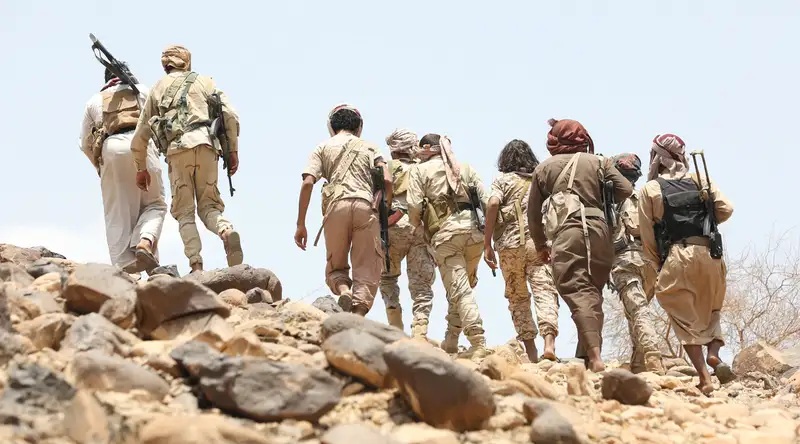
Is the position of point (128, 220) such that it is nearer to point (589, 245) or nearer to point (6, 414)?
point (589, 245)

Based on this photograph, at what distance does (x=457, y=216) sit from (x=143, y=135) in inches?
105

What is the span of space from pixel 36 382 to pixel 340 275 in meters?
4.63

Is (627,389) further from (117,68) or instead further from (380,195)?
(117,68)

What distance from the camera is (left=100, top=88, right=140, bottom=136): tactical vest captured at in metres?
9.29

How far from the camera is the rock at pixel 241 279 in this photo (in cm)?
729

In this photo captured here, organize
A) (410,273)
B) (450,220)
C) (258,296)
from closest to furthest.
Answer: (258,296) < (450,220) < (410,273)

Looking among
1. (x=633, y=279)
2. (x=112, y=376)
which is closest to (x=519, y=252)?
(x=633, y=279)

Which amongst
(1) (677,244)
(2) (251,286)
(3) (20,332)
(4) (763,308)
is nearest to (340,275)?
(2) (251,286)

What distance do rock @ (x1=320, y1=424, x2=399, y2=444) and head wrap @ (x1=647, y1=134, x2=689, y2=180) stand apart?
15.4ft

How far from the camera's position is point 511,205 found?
9188 millimetres

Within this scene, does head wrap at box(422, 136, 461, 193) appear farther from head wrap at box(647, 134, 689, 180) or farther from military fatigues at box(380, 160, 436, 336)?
head wrap at box(647, 134, 689, 180)

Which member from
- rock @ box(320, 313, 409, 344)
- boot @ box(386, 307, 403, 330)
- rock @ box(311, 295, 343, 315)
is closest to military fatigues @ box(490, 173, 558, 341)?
boot @ box(386, 307, 403, 330)

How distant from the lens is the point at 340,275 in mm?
8445

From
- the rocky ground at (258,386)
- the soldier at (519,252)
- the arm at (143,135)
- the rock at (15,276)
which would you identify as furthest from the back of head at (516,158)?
the rock at (15,276)
